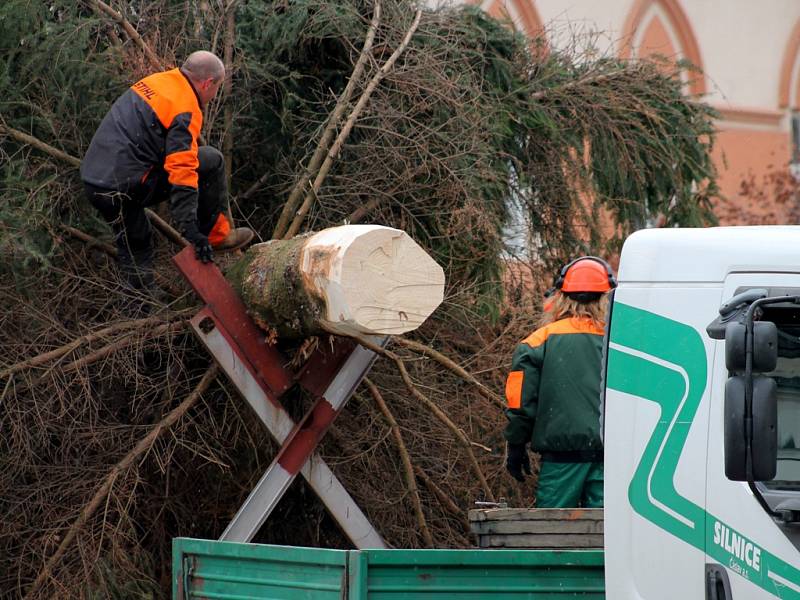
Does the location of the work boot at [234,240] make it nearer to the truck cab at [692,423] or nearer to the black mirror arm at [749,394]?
the truck cab at [692,423]

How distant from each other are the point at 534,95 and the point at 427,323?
1788 millimetres

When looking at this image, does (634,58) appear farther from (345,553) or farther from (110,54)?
(345,553)

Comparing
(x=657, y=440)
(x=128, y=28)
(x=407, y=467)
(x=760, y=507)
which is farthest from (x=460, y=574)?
(x=128, y=28)

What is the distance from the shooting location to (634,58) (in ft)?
26.4

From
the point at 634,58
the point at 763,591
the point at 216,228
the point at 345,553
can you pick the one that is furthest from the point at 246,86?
the point at 763,591

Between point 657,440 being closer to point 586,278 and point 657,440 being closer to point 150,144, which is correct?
point 586,278

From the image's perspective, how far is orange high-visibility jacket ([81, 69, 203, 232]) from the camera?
5.52 m

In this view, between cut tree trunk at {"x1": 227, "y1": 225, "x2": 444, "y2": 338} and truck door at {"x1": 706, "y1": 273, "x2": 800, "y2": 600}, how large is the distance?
65.5 inches

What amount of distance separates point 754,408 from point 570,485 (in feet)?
7.34

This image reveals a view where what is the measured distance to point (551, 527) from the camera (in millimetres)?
4473

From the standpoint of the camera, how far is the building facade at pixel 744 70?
16.1 metres

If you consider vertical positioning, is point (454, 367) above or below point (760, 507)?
above

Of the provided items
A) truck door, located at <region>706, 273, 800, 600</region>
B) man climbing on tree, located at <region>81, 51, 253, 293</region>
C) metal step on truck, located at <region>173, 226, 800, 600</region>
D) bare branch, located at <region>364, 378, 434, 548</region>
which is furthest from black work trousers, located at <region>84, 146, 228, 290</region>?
truck door, located at <region>706, 273, 800, 600</region>

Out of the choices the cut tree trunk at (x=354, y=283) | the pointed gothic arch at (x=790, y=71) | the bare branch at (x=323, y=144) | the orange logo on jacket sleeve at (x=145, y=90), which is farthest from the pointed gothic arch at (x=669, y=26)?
the cut tree trunk at (x=354, y=283)
